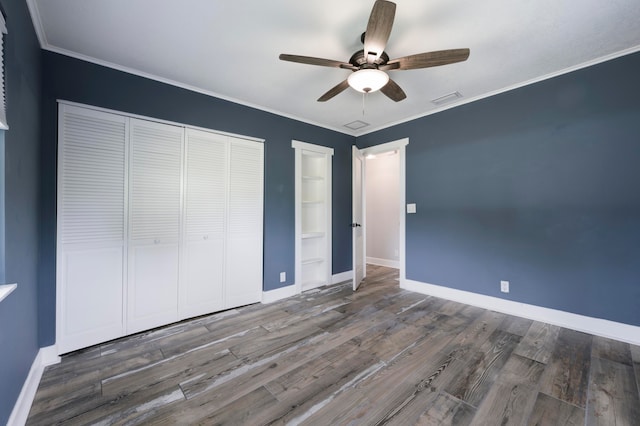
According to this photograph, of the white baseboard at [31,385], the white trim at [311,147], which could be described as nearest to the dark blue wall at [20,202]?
the white baseboard at [31,385]

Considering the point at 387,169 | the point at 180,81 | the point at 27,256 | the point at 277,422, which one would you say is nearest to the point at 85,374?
the point at 27,256

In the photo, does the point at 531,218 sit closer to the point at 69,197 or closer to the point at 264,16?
the point at 264,16

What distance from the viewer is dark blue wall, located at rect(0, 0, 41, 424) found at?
4.45ft

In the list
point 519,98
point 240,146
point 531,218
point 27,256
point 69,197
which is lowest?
point 27,256

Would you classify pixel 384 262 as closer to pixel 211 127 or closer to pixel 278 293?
pixel 278 293

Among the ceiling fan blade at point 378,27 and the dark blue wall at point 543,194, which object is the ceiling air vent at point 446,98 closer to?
the dark blue wall at point 543,194

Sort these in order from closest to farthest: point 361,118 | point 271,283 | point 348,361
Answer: point 348,361, point 271,283, point 361,118

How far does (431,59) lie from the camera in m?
1.82

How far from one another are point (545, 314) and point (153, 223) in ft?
13.8

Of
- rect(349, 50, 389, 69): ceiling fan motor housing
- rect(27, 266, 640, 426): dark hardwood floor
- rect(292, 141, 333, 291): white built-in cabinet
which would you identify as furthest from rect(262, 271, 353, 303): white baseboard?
rect(349, 50, 389, 69): ceiling fan motor housing

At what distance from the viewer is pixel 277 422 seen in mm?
1465

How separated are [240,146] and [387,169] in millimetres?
3541

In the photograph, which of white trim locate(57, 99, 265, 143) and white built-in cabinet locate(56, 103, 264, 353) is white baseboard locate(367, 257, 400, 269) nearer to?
white built-in cabinet locate(56, 103, 264, 353)

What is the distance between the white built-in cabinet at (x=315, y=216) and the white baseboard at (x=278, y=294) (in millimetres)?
270
